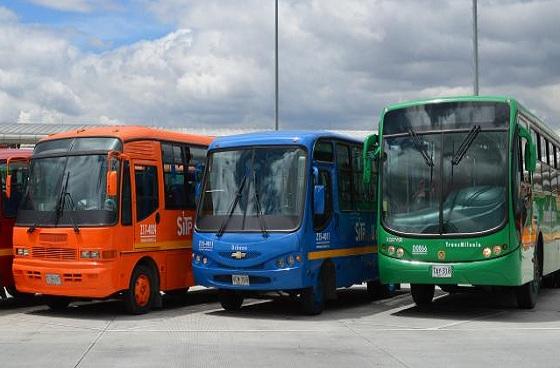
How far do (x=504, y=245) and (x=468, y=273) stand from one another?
2.34 ft

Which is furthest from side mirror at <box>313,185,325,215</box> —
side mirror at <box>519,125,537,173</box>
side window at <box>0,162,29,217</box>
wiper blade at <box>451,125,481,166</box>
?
side window at <box>0,162,29,217</box>

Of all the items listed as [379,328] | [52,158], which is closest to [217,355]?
[379,328]

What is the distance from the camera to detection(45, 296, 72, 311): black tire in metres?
15.5

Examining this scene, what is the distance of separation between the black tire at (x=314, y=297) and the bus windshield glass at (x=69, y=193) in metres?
Answer: 3.41

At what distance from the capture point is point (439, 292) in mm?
19797

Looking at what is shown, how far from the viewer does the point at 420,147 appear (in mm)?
14047

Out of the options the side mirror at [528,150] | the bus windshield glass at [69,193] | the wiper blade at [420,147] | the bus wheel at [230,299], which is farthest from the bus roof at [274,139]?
the side mirror at [528,150]

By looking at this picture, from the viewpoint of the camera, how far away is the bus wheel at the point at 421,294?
51.5 ft

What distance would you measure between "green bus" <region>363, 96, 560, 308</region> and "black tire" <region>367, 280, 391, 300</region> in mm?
3658

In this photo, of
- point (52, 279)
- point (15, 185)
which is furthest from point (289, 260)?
point (15, 185)

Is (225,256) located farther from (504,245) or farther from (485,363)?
(485,363)

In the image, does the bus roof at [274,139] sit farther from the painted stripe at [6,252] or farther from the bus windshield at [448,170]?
the painted stripe at [6,252]

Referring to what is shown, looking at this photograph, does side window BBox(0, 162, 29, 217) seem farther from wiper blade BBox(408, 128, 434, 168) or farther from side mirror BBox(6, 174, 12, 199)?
wiper blade BBox(408, 128, 434, 168)

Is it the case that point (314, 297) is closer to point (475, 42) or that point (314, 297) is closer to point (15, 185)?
point (15, 185)
